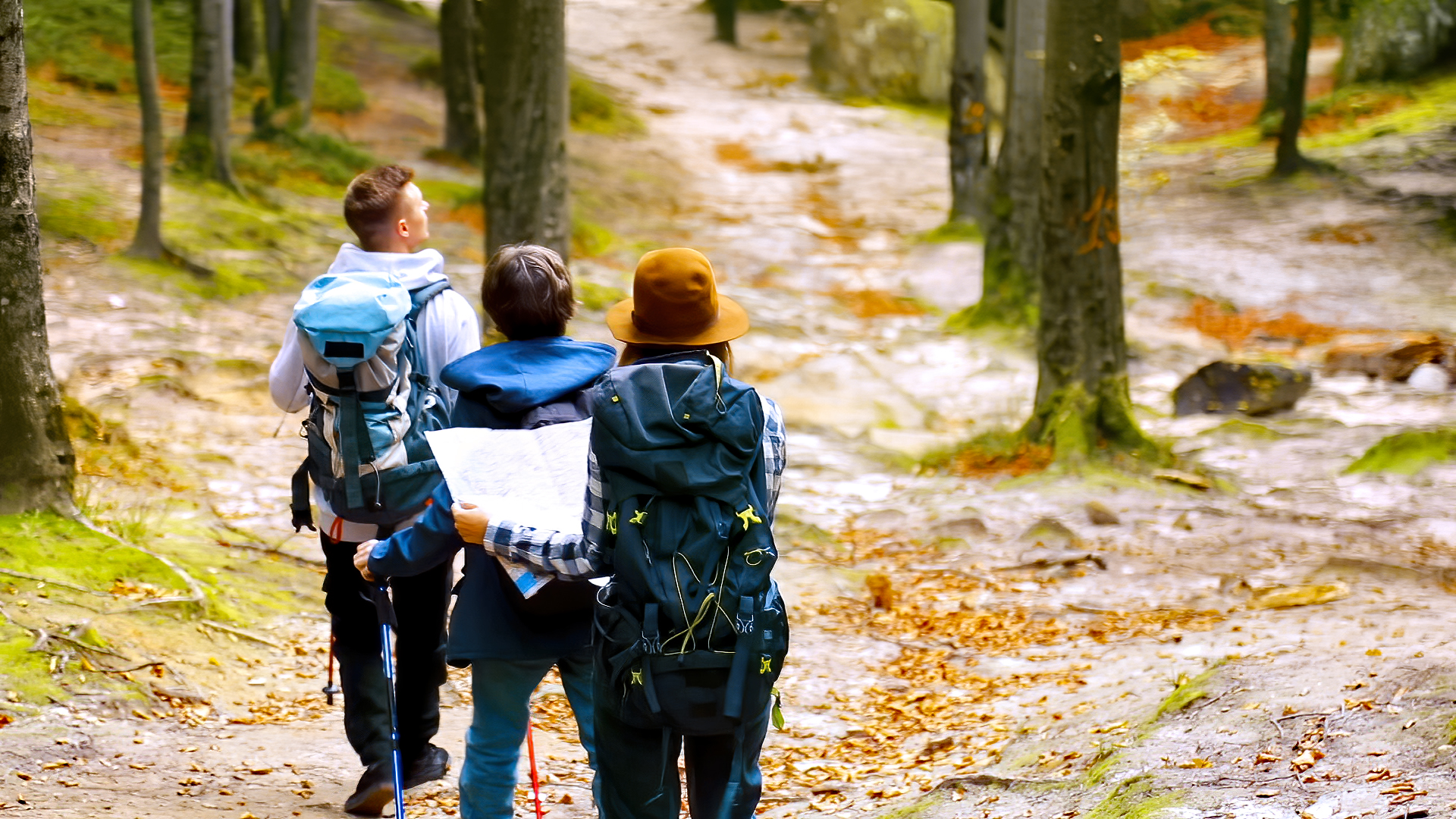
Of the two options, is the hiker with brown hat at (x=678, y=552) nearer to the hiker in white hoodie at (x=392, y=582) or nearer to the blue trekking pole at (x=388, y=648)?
the blue trekking pole at (x=388, y=648)

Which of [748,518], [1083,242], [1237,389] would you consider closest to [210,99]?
[1083,242]

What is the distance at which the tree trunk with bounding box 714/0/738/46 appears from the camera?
1312 inches

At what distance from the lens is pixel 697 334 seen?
10.5 feet

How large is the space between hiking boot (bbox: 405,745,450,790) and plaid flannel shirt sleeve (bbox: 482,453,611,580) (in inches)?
60.6

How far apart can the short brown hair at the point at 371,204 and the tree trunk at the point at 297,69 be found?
15.6 meters

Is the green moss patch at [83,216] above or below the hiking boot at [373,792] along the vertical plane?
below

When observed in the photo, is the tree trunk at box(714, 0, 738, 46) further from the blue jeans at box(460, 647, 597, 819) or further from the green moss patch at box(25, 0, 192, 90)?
the blue jeans at box(460, 647, 597, 819)

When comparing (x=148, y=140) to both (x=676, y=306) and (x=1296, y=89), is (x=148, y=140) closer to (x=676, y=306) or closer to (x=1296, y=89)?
(x=676, y=306)

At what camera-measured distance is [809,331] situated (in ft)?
49.8

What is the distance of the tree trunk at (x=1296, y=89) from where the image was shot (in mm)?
20047

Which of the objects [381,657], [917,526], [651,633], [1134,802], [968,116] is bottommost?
[917,526]

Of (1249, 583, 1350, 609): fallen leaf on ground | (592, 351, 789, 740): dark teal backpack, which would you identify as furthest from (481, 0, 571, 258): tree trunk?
(592, 351, 789, 740): dark teal backpack

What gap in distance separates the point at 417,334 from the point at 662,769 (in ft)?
5.40

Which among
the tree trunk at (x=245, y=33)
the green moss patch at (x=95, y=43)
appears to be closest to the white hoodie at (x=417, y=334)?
the green moss patch at (x=95, y=43)
